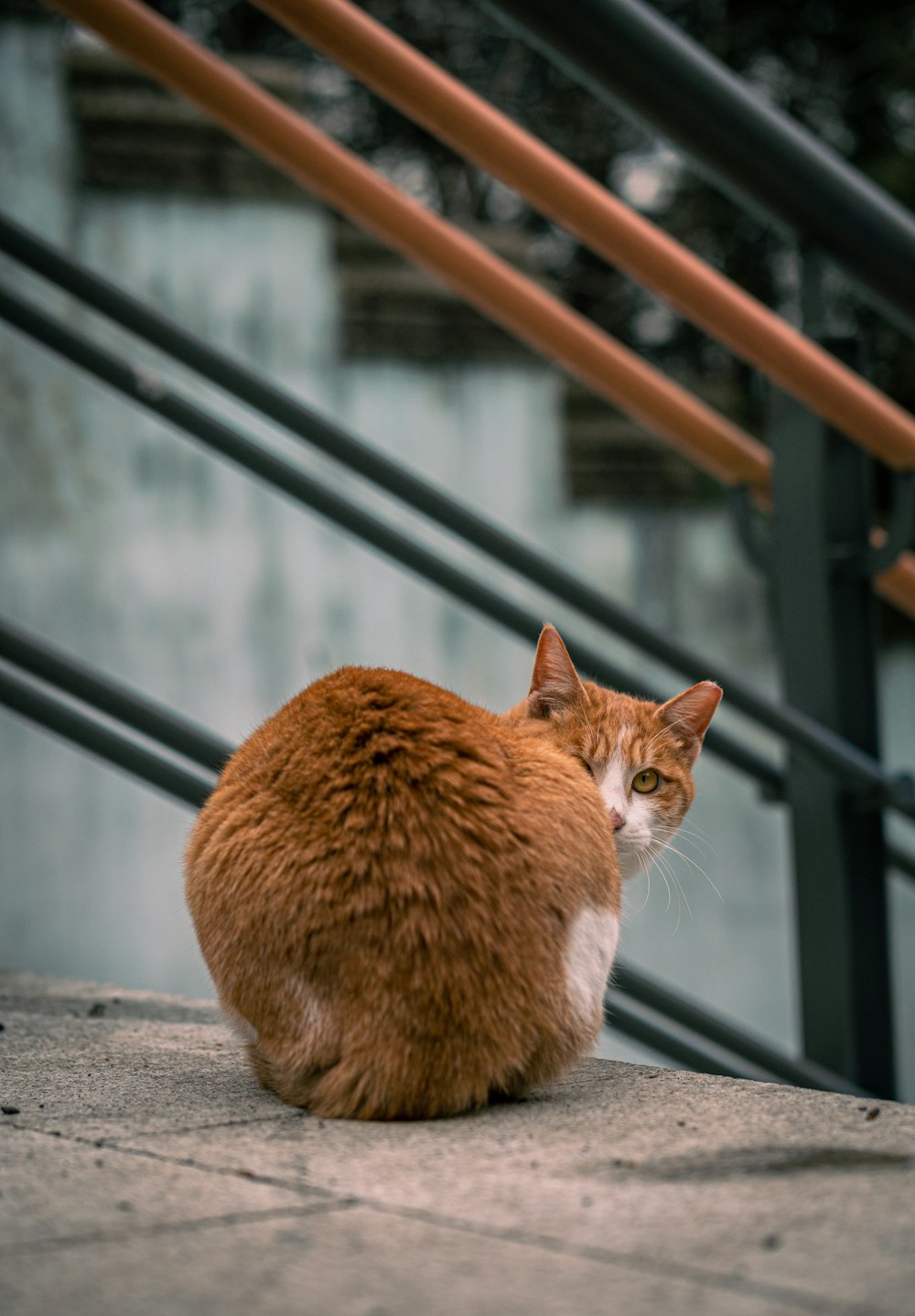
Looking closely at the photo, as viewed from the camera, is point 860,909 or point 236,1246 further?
point 860,909

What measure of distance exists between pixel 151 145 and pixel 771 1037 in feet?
7.65

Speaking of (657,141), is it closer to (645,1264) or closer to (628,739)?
(628,739)

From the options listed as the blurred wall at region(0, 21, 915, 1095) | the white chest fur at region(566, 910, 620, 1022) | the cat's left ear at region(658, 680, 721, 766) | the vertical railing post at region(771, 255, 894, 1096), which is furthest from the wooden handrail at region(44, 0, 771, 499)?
the white chest fur at region(566, 910, 620, 1022)

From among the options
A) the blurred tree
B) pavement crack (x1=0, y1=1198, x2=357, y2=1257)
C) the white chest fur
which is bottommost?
pavement crack (x1=0, y1=1198, x2=357, y2=1257)

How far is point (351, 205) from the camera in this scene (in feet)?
6.32

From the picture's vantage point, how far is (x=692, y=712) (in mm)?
1474

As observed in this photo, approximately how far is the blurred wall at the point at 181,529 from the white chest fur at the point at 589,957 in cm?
155

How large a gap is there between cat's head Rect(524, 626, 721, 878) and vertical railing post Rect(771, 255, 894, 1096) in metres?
0.42

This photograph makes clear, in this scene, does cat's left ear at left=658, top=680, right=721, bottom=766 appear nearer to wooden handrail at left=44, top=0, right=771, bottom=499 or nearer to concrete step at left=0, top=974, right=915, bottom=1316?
concrete step at left=0, top=974, right=915, bottom=1316

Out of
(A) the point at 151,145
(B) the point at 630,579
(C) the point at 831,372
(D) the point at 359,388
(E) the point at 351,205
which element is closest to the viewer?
(C) the point at 831,372

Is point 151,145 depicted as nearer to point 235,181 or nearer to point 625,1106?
point 235,181

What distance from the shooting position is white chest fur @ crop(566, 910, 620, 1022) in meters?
1.11

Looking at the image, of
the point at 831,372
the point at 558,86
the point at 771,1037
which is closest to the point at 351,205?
the point at 831,372

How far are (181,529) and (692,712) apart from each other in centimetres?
167
